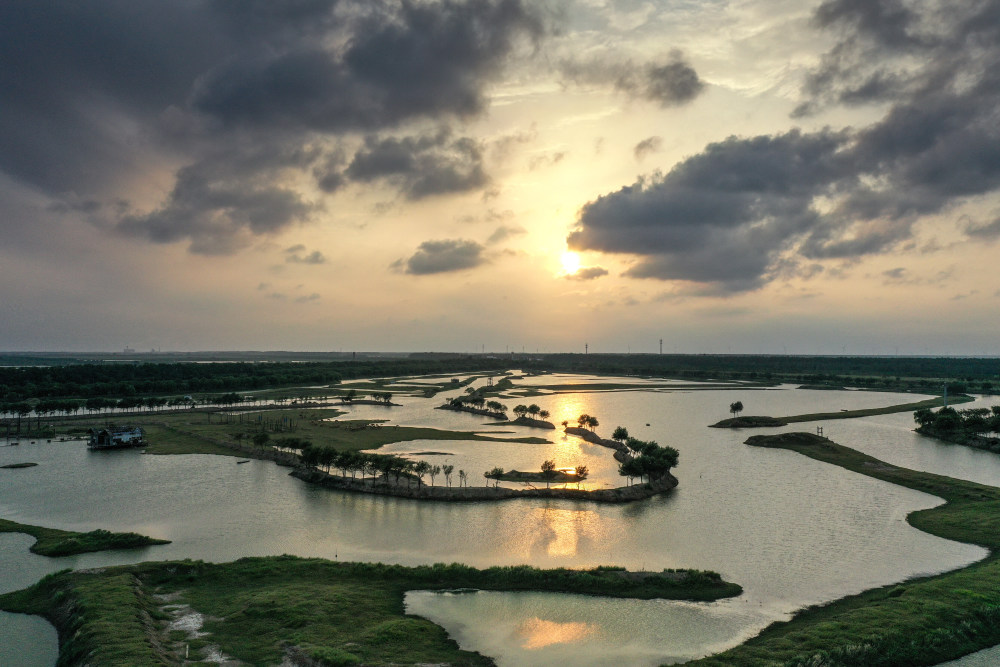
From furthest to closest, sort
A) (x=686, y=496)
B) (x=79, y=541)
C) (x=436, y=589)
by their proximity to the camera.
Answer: (x=686, y=496) < (x=79, y=541) < (x=436, y=589)

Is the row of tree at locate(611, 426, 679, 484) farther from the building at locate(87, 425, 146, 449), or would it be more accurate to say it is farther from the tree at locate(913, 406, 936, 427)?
the building at locate(87, 425, 146, 449)

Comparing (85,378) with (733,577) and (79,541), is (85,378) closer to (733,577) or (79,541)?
(79,541)

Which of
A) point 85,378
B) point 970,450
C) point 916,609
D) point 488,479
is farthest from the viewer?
point 85,378

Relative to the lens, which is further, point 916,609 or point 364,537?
Result: point 364,537

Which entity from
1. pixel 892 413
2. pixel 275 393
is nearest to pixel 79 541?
pixel 275 393

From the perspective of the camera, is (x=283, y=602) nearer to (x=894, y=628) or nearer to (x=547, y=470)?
(x=894, y=628)

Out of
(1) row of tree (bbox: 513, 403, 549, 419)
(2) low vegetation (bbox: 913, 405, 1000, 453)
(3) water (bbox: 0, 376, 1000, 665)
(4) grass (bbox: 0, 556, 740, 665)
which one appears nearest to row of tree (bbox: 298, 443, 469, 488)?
(3) water (bbox: 0, 376, 1000, 665)

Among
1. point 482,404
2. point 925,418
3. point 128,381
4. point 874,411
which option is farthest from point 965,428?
point 128,381
